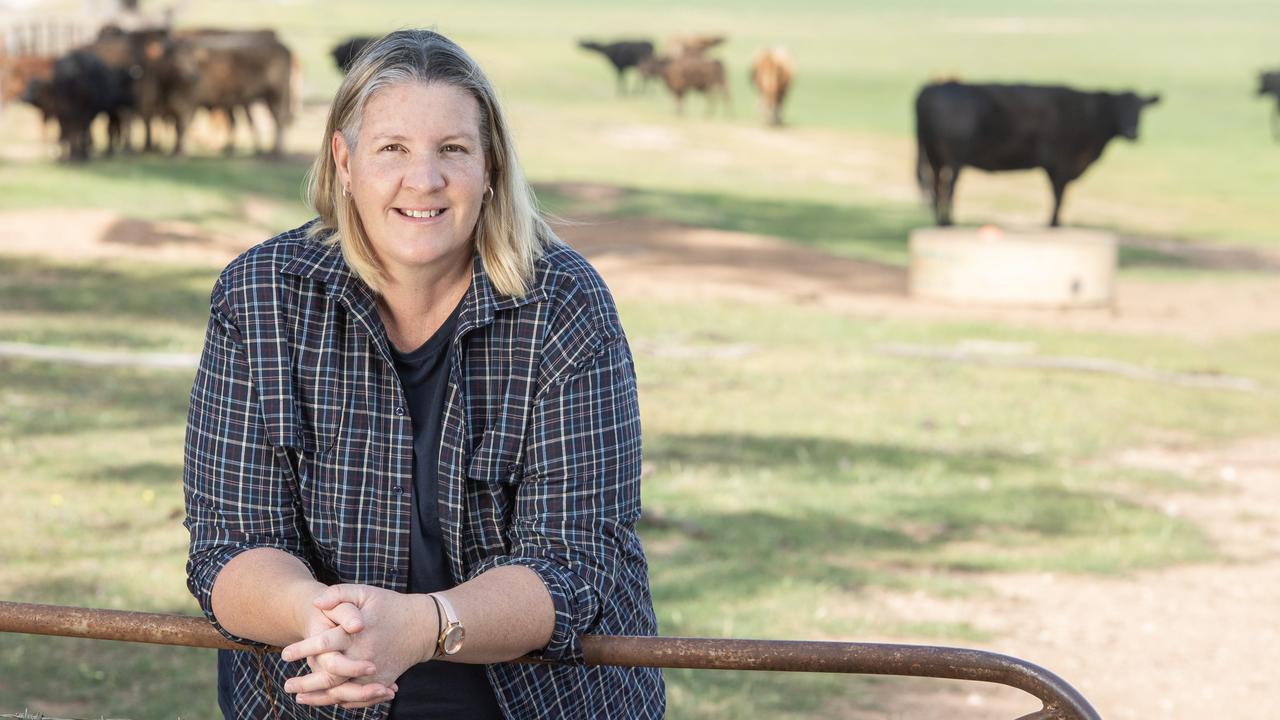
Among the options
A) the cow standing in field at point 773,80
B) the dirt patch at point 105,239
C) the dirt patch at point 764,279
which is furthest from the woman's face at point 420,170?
the cow standing in field at point 773,80

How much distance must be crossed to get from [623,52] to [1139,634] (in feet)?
126

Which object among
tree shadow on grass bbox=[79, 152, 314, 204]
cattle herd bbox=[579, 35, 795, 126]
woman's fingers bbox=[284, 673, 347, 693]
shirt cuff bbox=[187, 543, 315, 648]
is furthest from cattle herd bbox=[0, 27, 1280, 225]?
woman's fingers bbox=[284, 673, 347, 693]

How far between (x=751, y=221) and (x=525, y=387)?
60.9ft

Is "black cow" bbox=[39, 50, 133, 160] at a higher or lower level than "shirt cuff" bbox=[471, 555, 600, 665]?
lower

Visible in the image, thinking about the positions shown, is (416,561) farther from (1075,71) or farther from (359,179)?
(1075,71)

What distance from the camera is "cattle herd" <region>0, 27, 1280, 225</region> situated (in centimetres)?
1947

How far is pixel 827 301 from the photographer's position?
48.1 ft

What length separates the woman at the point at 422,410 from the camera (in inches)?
106

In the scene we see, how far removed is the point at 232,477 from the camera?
2.69m

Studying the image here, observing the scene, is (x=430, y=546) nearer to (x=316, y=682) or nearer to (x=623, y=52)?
(x=316, y=682)

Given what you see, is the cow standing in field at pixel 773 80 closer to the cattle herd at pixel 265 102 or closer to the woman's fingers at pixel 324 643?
the cattle herd at pixel 265 102

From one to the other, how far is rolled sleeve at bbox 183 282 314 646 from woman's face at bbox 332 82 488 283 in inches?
12.5

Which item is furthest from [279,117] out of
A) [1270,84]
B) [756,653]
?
[756,653]

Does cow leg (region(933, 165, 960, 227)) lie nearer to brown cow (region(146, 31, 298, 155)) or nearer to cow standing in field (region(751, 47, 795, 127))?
brown cow (region(146, 31, 298, 155))
